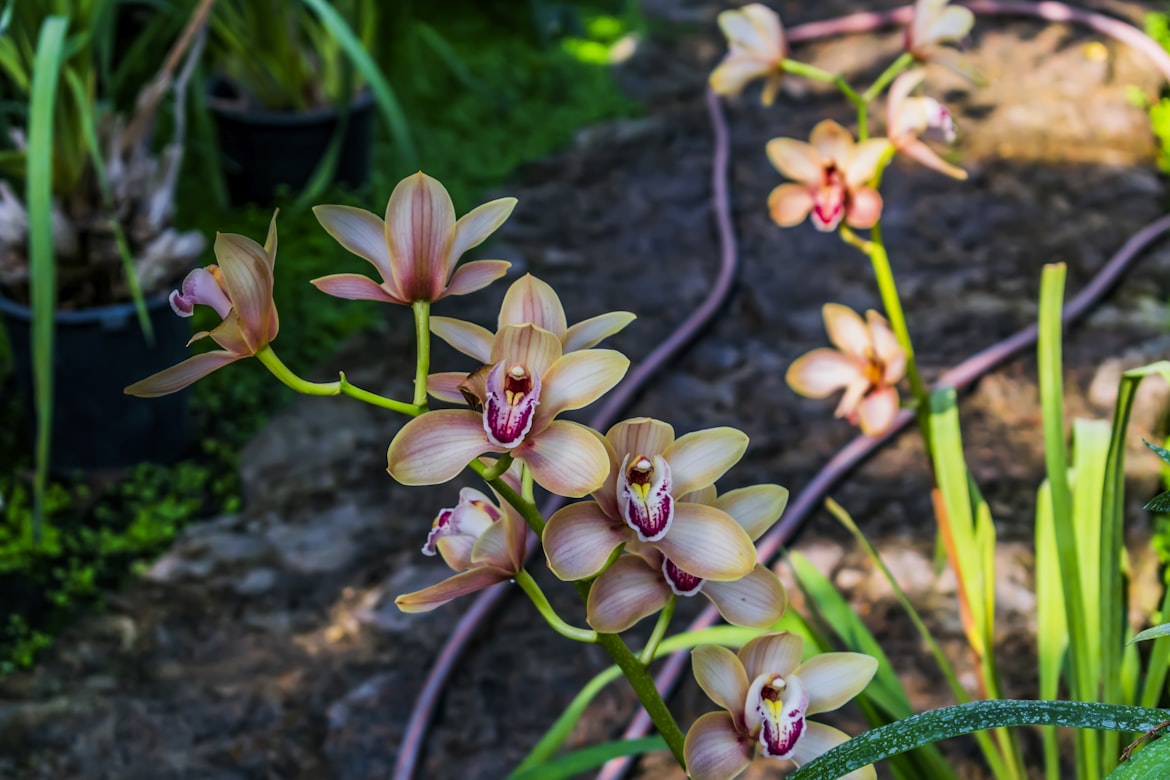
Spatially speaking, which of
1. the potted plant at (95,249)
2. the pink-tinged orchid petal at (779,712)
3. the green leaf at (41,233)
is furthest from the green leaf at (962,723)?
the potted plant at (95,249)

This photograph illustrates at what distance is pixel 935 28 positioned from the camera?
1019 millimetres

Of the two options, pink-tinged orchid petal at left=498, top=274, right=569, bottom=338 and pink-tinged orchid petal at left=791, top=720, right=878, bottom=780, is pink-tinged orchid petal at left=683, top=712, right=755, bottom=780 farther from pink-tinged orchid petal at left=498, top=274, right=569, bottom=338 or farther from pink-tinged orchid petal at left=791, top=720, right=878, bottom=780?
pink-tinged orchid petal at left=498, top=274, right=569, bottom=338

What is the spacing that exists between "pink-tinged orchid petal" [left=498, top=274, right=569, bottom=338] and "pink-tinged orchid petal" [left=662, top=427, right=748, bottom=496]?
0.09 m

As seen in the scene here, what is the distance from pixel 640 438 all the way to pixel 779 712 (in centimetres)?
16

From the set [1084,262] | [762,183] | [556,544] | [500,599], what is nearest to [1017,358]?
[1084,262]

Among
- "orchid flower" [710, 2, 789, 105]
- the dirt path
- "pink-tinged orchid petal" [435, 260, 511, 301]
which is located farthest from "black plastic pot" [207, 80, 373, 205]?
"pink-tinged orchid petal" [435, 260, 511, 301]

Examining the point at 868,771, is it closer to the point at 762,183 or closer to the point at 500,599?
the point at 500,599

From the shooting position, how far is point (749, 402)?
195 centimetres

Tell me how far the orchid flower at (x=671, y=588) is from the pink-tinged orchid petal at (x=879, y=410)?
429 millimetres

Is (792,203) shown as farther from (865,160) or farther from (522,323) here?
(522,323)

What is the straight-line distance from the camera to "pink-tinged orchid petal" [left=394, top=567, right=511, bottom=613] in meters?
0.57

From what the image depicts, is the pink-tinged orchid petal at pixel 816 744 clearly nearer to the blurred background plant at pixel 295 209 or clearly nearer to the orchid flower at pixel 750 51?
the orchid flower at pixel 750 51

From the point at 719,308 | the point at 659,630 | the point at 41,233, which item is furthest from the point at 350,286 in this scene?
the point at 719,308

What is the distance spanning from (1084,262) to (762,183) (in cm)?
69
